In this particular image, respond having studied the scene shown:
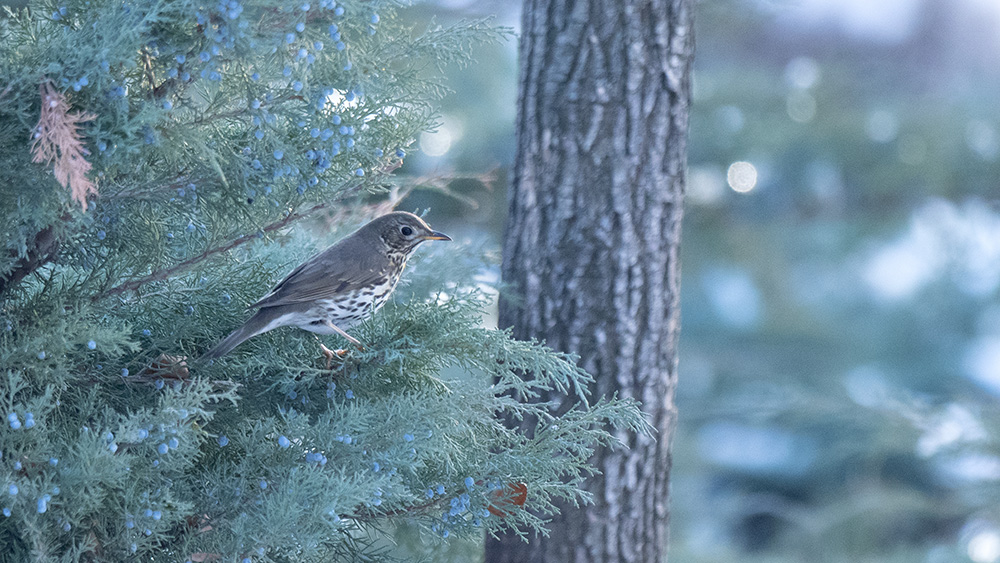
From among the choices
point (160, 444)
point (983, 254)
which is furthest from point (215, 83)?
point (983, 254)

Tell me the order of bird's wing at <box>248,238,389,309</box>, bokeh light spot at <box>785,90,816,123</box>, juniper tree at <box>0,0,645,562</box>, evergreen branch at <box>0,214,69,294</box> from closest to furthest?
1. juniper tree at <box>0,0,645,562</box>
2. evergreen branch at <box>0,214,69,294</box>
3. bird's wing at <box>248,238,389,309</box>
4. bokeh light spot at <box>785,90,816,123</box>

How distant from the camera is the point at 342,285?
2.24 metres

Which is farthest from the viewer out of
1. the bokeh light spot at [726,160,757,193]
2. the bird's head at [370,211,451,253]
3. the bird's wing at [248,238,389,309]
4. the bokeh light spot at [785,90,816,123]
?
the bokeh light spot at [785,90,816,123]

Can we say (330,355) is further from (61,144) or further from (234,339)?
(61,144)

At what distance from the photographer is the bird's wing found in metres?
2.09

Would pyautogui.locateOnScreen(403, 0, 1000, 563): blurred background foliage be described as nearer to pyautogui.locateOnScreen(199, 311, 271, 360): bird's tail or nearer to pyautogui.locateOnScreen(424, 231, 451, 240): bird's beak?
pyautogui.locateOnScreen(424, 231, 451, 240): bird's beak

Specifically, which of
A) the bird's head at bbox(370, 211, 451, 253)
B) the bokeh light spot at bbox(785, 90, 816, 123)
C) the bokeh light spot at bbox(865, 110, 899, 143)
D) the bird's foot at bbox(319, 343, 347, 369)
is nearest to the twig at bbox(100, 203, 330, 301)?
the bird's foot at bbox(319, 343, 347, 369)

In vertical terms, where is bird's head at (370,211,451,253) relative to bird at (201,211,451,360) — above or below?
Result: above

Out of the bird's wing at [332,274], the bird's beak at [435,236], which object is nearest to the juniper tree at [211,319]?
the bird's wing at [332,274]

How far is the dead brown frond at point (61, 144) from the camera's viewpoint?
1410mm

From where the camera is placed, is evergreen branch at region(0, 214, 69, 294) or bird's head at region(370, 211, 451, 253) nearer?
evergreen branch at region(0, 214, 69, 294)

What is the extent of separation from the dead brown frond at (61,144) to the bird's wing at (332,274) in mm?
639

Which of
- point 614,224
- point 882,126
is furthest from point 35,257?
point 882,126

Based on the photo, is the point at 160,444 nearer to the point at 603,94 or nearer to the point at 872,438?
the point at 603,94
